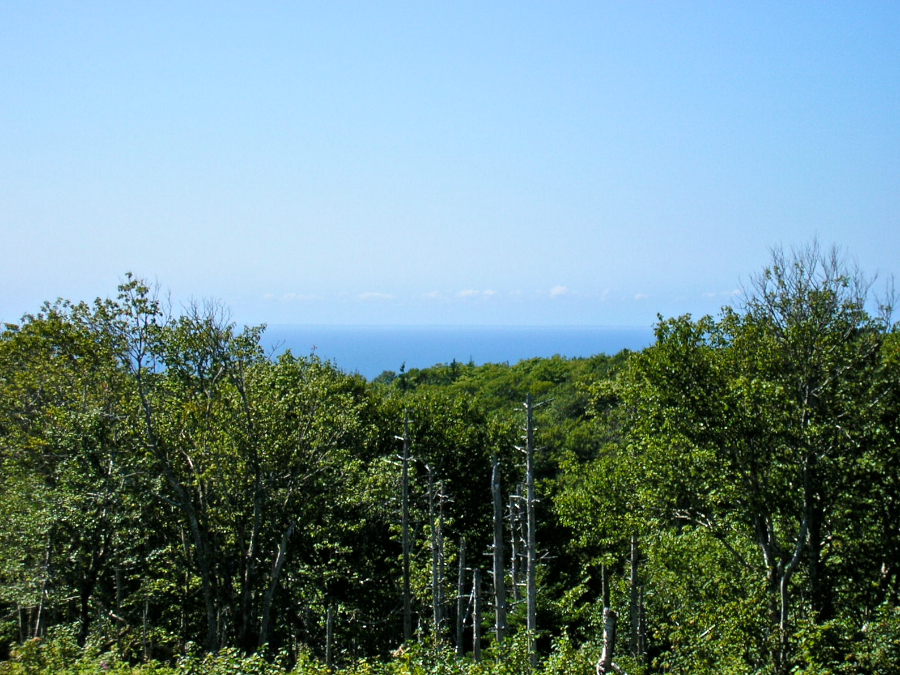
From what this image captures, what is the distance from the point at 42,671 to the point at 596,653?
1036 cm

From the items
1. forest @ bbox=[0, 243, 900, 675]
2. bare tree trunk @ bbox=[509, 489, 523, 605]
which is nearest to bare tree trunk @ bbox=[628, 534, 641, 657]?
forest @ bbox=[0, 243, 900, 675]

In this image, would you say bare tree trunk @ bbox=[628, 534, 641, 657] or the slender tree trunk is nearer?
the slender tree trunk

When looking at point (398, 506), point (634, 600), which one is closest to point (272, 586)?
point (398, 506)

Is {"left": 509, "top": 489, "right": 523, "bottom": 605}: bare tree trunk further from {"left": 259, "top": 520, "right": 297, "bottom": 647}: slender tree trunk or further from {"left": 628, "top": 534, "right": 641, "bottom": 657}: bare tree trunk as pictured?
{"left": 259, "top": 520, "right": 297, "bottom": 647}: slender tree trunk

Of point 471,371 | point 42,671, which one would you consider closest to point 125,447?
point 42,671

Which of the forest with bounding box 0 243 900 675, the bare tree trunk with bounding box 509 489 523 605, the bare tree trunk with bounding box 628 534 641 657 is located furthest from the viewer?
the bare tree trunk with bounding box 509 489 523 605

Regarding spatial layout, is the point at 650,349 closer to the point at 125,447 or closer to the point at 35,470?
the point at 125,447

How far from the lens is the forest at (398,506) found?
11969 millimetres

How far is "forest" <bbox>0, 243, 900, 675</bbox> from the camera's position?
39.3ft

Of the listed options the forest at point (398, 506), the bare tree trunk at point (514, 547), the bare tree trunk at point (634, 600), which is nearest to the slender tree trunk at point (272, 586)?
the forest at point (398, 506)

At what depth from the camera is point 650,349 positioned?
1348 cm

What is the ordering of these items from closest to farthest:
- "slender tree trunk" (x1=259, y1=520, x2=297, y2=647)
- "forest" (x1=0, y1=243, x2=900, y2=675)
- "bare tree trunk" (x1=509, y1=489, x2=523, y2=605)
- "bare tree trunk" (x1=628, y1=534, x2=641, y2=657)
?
"forest" (x1=0, y1=243, x2=900, y2=675) → "slender tree trunk" (x1=259, y1=520, x2=297, y2=647) → "bare tree trunk" (x1=628, y1=534, x2=641, y2=657) → "bare tree trunk" (x1=509, y1=489, x2=523, y2=605)

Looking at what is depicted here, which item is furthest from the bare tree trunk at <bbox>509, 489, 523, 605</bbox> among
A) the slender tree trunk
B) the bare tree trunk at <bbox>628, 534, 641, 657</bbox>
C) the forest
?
the slender tree trunk

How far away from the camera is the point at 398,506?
73.1 ft
